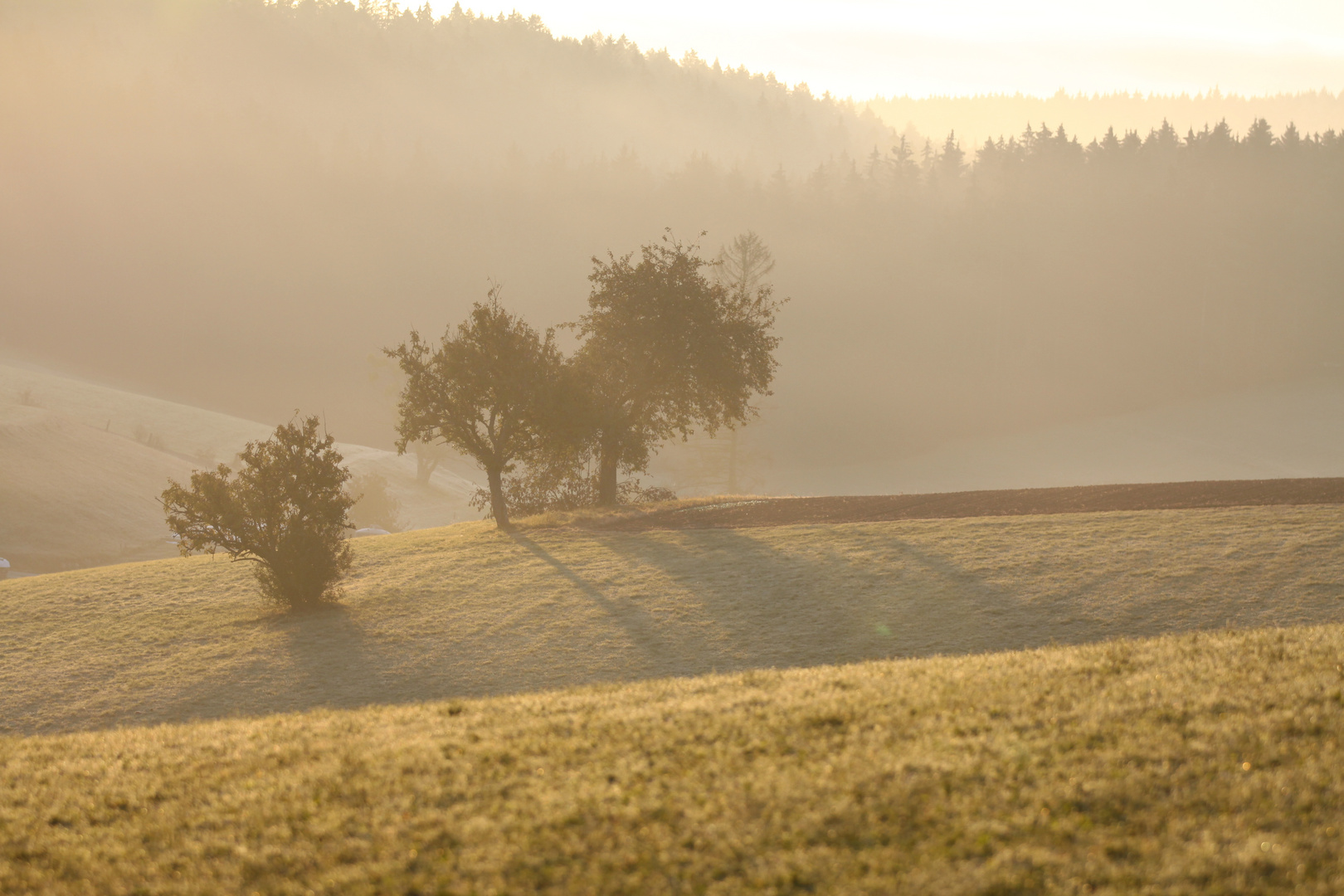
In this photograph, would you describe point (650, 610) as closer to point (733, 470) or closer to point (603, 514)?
point (603, 514)

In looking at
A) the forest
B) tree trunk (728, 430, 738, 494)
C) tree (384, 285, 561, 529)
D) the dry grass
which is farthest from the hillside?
the dry grass

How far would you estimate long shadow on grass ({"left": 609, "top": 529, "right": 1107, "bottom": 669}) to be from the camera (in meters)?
19.8

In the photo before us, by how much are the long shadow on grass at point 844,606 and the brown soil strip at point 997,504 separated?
16.5 ft

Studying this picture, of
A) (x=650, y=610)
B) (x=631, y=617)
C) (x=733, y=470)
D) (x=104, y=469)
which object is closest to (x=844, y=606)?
(x=650, y=610)

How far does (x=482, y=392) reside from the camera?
119ft

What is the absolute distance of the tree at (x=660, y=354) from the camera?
40.1 meters

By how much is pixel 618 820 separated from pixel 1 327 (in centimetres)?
17673

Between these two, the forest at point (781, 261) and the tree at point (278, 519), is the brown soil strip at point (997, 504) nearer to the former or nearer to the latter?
the tree at point (278, 519)

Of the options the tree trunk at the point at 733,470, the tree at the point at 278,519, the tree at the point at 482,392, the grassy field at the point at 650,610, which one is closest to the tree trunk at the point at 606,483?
the tree at the point at 482,392

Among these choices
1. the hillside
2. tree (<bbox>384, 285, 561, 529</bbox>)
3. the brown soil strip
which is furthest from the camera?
the hillside

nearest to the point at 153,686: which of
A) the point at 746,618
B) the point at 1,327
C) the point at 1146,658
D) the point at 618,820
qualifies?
the point at 746,618

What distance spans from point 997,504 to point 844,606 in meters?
13.4

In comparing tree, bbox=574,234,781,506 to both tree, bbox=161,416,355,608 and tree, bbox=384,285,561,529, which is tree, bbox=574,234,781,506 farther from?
tree, bbox=161,416,355,608

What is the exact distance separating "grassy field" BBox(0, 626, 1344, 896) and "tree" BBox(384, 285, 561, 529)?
941 inches
